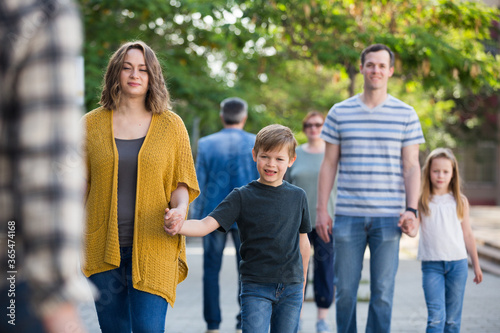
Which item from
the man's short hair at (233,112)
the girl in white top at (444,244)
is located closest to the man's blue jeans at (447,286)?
the girl in white top at (444,244)

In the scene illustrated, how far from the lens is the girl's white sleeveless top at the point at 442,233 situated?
523 cm

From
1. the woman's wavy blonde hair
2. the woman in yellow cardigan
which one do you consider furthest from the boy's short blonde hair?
the woman's wavy blonde hair

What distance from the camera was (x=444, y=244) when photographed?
525 cm

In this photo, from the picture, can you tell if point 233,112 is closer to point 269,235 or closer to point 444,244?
point 444,244

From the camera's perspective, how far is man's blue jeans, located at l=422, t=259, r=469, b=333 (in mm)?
5137

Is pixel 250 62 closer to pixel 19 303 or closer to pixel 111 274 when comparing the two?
pixel 111 274

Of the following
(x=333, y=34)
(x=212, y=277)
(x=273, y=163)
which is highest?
(x=333, y=34)

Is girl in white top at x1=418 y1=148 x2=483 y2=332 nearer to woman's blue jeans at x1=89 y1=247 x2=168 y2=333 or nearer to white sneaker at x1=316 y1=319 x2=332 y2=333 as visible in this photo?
white sneaker at x1=316 y1=319 x2=332 y2=333

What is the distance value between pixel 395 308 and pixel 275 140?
15.2ft

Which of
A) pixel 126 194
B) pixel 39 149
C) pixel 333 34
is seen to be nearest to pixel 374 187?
pixel 126 194

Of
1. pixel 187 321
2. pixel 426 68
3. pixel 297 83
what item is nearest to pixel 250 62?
pixel 426 68

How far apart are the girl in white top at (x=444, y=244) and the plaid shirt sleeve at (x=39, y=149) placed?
3995mm

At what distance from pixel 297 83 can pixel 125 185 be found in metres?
20.4

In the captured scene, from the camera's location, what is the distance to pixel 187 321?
23.4ft
